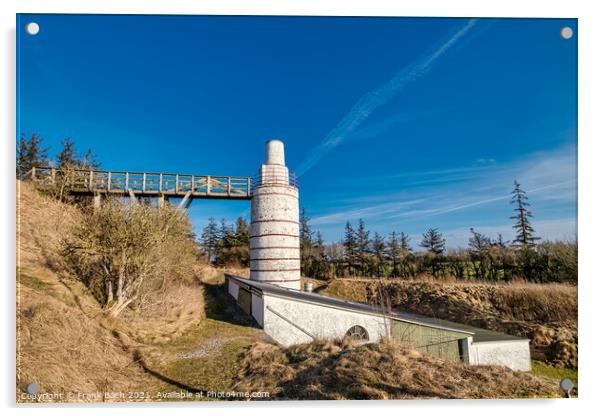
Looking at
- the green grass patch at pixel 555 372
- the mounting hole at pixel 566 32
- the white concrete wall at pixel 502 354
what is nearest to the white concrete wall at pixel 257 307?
the white concrete wall at pixel 502 354

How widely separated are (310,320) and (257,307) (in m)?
2.03

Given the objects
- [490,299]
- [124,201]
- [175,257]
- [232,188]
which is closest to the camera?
[124,201]

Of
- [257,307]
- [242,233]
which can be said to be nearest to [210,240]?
[242,233]

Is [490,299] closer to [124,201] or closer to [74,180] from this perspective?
[124,201]

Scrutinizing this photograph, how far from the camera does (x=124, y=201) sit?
28.6 feet

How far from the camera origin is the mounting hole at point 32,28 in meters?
5.16

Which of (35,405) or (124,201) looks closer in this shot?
(35,405)

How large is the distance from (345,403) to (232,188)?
41.0ft

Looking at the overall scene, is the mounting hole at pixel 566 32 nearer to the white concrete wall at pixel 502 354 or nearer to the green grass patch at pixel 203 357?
the white concrete wall at pixel 502 354

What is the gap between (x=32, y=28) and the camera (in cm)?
517

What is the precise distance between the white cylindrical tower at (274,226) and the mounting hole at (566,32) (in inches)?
419

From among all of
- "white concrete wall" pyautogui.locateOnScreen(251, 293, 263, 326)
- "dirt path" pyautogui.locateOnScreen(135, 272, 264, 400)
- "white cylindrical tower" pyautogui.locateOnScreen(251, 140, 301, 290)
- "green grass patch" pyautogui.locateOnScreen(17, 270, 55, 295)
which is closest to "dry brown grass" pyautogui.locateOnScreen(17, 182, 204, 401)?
"green grass patch" pyautogui.locateOnScreen(17, 270, 55, 295)

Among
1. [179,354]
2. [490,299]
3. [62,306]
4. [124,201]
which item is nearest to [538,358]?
[490,299]

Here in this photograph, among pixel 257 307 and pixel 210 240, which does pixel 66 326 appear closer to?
pixel 257 307
